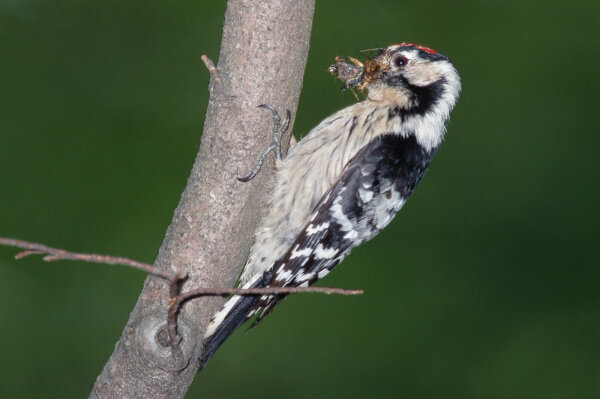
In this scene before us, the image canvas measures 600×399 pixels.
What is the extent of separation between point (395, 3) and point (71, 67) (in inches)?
73.1

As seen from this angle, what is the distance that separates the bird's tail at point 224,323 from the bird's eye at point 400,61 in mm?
1221

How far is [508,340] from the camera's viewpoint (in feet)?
13.4

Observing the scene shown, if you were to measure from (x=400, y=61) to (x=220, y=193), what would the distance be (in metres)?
1.27

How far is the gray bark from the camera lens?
6.65ft

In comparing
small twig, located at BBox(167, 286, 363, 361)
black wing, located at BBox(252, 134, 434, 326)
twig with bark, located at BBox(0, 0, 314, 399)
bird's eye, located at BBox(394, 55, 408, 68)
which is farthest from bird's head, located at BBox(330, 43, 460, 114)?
A: small twig, located at BBox(167, 286, 363, 361)

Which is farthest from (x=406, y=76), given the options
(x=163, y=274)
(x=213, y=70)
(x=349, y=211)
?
(x=163, y=274)

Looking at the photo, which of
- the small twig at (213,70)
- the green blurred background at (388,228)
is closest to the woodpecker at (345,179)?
the small twig at (213,70)

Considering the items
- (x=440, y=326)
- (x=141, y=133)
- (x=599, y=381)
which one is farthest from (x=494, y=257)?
(x=141, y=133)

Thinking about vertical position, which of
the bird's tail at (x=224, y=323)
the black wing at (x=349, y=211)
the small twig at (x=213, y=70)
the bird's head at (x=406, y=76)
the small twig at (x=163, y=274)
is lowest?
the bird's tail at (x=224, y=323)

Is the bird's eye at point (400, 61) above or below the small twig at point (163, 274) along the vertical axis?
above

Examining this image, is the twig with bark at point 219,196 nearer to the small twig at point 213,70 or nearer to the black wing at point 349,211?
the small twig at point 213,70

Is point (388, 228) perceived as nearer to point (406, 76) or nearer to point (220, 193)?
point (406, 76)

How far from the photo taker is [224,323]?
2508 mm

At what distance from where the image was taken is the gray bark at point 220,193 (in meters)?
2.03
